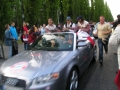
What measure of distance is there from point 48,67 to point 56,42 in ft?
4.74

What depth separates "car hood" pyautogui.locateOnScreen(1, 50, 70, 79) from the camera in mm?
3627

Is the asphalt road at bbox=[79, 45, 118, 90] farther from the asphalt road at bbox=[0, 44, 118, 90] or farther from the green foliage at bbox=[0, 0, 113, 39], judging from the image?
the green foliage at bbox=[0, 0, 113, 39]

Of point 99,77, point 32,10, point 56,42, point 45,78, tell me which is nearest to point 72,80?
point 45,78

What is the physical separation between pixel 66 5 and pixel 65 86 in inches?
1157

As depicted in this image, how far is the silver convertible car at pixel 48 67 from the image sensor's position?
3488mm

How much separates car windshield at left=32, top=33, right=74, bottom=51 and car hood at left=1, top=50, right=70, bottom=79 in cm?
29

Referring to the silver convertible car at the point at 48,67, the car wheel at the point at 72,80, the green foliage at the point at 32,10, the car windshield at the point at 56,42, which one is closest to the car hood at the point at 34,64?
the silver convertible car at the point at 48,67

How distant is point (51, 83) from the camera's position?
3492 mm

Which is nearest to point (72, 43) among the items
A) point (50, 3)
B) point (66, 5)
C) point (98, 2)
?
point (50, 3)

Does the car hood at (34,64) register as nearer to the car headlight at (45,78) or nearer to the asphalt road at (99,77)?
the car headlight at (45,78)

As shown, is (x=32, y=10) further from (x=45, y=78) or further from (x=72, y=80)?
(x=45, y=78)

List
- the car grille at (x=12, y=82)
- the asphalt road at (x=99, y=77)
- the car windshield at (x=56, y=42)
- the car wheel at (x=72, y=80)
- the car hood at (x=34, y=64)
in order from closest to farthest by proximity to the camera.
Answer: the car grille at (x=12, y=82) < the car hood at (x=34, y=64) < the car wheel at (x=72, y=80) < the asphalt road at (x=99, y=77) < the car windshield at (x=56, y=42)

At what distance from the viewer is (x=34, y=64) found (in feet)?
13.0

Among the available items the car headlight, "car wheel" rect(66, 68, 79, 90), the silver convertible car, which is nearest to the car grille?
the silver convertible car
